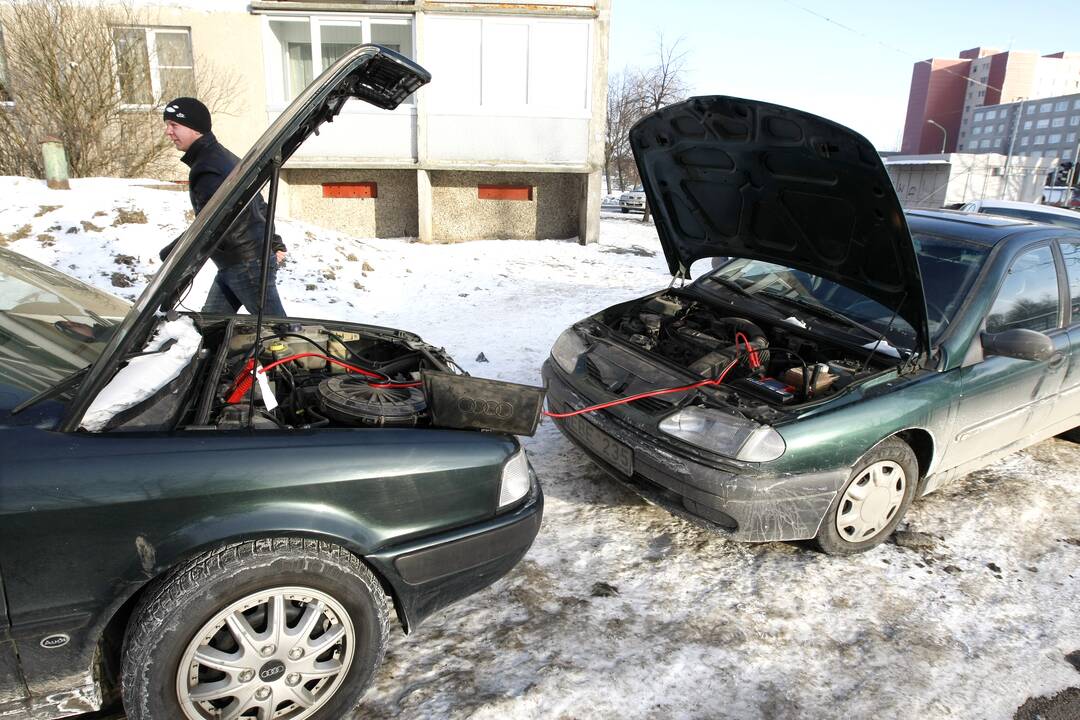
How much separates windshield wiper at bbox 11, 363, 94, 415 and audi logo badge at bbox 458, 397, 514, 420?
45.7 inches

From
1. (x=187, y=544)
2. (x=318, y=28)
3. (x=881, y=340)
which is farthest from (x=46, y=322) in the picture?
(x=318, y=28)

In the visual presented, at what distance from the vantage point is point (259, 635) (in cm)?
180

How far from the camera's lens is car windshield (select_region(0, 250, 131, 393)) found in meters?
1.91

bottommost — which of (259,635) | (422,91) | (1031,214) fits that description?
(259,635)

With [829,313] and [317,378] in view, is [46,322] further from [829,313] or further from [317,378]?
[829,313]

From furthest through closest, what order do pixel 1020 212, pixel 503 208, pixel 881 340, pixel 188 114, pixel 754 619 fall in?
1. pixel 503 208
2. pixel 1020 212
3. pixel 188 114
4. pixel 881 340
5. pixel 754 619

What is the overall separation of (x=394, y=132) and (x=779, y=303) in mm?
11079

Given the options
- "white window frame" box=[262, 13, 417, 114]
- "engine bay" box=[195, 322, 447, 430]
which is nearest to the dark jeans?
"engine bay" box=[195, 322, 447, 430]

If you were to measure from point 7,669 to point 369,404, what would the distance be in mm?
1158

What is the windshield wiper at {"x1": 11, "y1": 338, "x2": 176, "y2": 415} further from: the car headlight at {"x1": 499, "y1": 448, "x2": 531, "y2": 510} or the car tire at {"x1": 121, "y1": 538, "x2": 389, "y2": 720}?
the car headlight at {"x1": 499, "y1": 448, "x2": 531, "y2": 510}

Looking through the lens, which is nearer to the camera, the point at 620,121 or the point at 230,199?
the point at 230,199

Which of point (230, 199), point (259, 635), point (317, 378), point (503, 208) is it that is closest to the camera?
point (259, 635)

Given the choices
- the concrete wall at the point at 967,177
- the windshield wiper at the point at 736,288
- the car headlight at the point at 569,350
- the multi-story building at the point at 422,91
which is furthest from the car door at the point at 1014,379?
the concrete wall at the point at 967,177

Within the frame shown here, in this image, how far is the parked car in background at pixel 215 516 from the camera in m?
1.60
